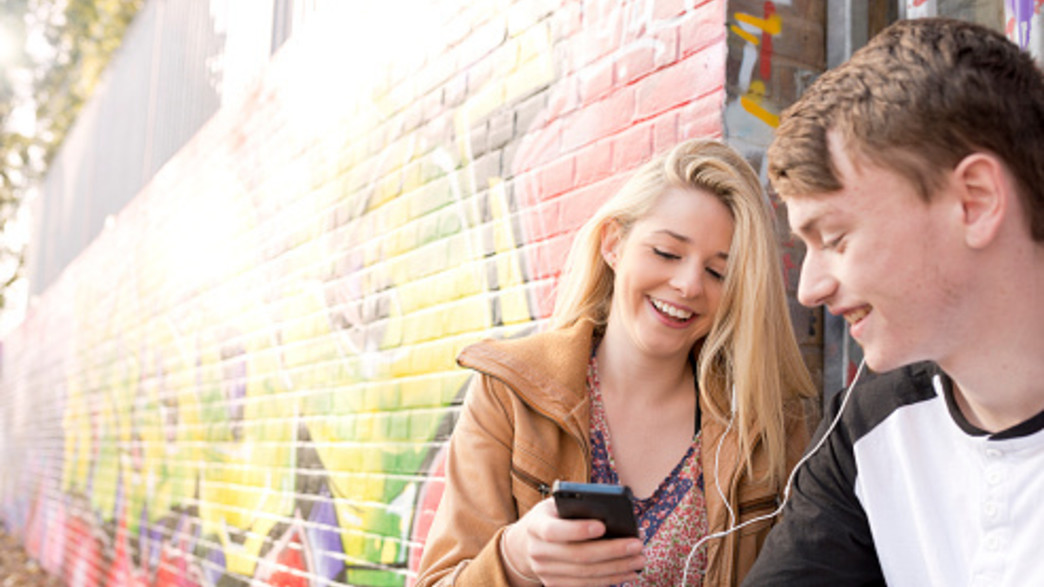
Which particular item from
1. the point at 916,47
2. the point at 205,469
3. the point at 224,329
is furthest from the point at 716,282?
the point at 205,469

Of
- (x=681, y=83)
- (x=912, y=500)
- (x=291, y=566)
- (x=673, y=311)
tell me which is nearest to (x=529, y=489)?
(x=673, y=311)

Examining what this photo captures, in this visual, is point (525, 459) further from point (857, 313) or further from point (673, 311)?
point (857, 313)

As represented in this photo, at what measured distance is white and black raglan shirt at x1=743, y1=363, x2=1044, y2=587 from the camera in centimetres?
139

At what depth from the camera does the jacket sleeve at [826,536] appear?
1666mm

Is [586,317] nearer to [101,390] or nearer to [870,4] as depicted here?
[870,4]

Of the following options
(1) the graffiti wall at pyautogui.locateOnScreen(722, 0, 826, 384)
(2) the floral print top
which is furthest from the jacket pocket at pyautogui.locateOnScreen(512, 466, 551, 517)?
(1) the graffiti wall at pyautogui.locateOnScreen(722, 0, 826, 384)

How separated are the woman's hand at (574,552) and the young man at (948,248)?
0.48 metres

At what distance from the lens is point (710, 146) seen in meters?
2.24

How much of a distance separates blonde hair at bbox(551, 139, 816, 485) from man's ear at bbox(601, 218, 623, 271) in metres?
0.02

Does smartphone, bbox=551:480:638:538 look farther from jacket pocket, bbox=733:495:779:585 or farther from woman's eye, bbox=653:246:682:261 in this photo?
woman's eye, bbox=653:246:682:261

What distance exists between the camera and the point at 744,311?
2.16 m

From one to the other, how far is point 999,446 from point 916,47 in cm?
60

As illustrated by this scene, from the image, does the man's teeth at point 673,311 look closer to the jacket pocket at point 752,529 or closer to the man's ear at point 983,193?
the jacket pocket at point 752,529

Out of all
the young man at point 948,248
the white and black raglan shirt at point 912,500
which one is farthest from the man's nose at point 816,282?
the white and black raglan shirt at point 912,500
